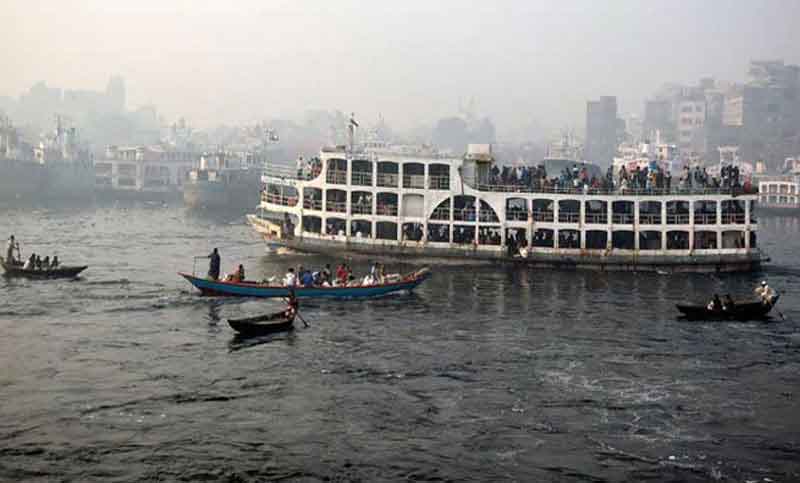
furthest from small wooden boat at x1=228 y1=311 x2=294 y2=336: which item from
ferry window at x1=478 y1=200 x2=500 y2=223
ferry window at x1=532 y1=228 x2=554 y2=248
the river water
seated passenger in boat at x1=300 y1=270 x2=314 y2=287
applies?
ferry window at x1=532 y1=228 x2=554 y2=248

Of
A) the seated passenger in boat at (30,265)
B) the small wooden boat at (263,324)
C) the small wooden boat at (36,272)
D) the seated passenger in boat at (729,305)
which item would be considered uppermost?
the seated passenger in boat at (30,265)

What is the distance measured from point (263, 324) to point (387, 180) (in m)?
29.1

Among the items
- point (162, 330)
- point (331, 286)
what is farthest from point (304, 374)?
point (331, 286)

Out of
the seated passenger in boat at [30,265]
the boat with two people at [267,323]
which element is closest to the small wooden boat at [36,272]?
the seated passenger in boat at [30,265]

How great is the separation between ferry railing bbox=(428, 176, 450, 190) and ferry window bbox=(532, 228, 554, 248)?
7265 millimetres

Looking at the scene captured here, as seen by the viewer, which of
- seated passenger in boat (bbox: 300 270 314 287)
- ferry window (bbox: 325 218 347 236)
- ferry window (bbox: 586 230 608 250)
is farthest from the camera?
ferry window (bbox: 325 218 347 236)

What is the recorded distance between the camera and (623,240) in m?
67.2

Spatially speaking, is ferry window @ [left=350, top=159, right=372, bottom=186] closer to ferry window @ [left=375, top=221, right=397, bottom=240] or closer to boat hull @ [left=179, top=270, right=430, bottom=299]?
ferry window @ [left=375, top=221, right=397, bottom=240]

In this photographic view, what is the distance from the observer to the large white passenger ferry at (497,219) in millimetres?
65500

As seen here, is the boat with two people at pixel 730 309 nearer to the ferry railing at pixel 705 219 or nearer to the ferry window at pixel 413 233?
the ferry railing at pixel 705 219

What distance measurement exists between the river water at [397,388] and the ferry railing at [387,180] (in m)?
13.8

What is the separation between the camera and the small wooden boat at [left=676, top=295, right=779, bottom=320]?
47281 mm

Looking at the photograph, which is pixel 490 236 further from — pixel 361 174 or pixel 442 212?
pixel 361 174

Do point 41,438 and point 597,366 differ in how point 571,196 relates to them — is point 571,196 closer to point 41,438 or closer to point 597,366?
point 597,366
